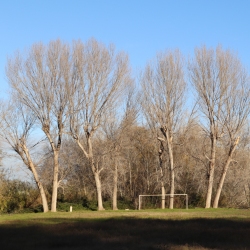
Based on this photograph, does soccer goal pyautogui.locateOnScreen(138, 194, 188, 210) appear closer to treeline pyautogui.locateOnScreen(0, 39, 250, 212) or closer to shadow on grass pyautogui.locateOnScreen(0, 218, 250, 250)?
treeline pyautogui.locateOnScreen(0, 39, 250, 212)

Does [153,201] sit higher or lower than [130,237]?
higher

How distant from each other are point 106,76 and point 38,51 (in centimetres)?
568

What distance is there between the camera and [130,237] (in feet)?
48.9

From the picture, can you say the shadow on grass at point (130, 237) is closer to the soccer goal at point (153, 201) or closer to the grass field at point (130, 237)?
the grass field at point (130, 237)

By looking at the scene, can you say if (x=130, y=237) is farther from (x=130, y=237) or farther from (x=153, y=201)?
(x=153, y=201)

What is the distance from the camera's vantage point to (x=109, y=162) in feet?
132

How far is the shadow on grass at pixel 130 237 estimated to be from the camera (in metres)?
13.2

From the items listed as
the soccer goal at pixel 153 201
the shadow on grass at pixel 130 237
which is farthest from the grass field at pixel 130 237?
the soccer goal at pixel 153 201

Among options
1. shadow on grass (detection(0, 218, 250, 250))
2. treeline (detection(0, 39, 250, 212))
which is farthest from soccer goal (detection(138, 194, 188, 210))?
shadow on grass (detection(0, 218, 250, 250))

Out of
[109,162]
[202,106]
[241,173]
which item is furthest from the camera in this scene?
[241,173]

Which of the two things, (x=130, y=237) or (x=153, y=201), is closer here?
(x=130, y=237)

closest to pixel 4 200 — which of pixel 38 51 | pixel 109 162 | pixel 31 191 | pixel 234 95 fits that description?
pixel 31 191

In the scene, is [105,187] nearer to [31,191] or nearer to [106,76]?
[31,191]

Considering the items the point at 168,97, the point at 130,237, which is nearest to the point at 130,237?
the point at 130,237
